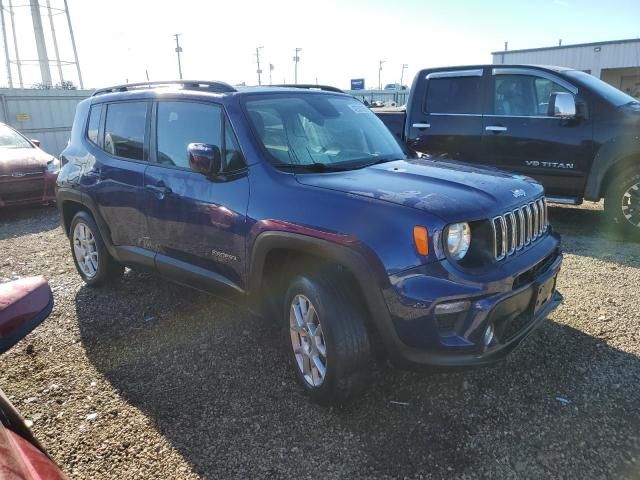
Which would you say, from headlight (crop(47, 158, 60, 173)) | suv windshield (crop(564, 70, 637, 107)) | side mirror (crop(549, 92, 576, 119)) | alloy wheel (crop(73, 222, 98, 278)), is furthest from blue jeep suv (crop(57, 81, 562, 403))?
headlight (crop(47, 158, 60, 173))

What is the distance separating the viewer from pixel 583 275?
487 cm

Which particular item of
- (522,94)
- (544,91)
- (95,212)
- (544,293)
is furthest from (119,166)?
(544,91)

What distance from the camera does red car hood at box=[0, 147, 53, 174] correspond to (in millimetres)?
8251

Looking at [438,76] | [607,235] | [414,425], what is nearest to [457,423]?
[414,425]

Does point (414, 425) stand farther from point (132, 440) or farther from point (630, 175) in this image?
point (630, 175)

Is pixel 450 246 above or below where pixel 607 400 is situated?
above

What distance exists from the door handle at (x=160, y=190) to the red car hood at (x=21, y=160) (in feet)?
19.3

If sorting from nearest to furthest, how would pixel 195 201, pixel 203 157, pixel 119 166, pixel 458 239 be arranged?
pixel 458 239
pixel 203 157
pixel 195 201
pixel 119 166

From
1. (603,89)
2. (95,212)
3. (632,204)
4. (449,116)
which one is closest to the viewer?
(95,212)

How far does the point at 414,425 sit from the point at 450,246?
103 centimetres

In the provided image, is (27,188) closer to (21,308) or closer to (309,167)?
(309,167)

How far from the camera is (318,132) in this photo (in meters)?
3.56

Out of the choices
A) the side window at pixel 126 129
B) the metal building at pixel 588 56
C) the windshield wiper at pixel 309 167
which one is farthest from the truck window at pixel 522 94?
the metal building at pixel 588 56

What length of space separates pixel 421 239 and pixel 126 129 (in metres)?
2.95
